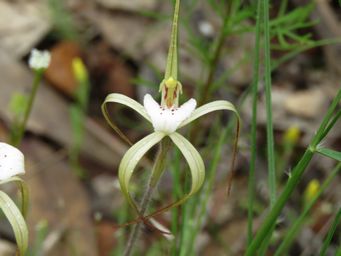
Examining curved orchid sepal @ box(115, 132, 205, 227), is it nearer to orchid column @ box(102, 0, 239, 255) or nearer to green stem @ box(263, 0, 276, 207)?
orchid column @ box(102, 0, 239, 255)

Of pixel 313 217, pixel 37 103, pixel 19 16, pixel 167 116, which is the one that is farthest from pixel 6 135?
pixel 167 116

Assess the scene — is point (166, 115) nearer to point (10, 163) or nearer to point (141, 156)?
point (141, 156)

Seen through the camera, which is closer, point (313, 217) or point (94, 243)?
point (94, 243)

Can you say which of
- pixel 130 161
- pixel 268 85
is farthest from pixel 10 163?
pixel 268 85

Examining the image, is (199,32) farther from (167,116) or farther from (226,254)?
(167,116)

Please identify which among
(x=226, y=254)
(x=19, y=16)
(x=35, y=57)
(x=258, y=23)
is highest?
(x=19, y=16)
